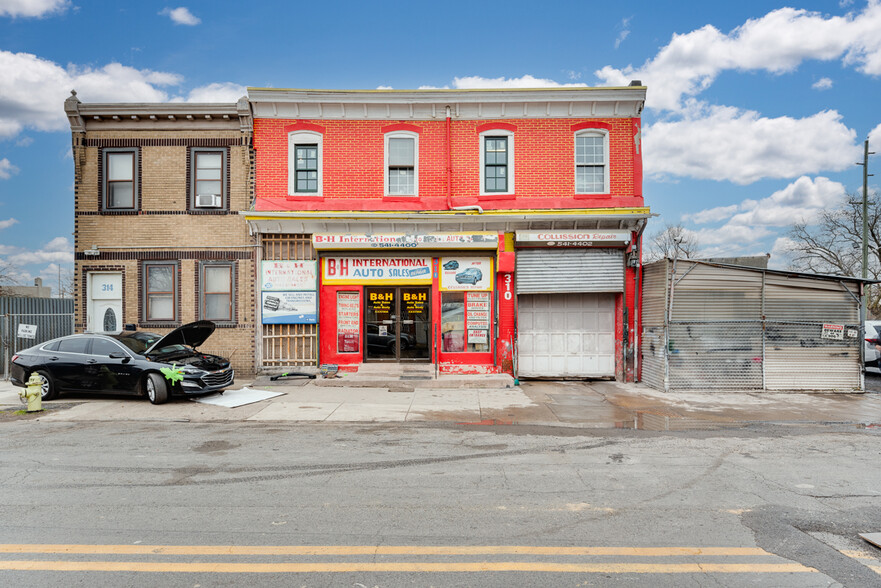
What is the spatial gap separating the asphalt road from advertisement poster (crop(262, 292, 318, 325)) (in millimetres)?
6047

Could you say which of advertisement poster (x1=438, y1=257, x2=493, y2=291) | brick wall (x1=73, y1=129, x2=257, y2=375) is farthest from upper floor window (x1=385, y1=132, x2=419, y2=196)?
brick wall (x1=73, y1=129, x2=257, y2=375)

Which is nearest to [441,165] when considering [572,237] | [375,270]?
[375,270]

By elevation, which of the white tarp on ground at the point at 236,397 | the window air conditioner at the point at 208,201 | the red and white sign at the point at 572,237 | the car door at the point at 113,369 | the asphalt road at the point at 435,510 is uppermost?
the window air conditioner at the point at 208,201

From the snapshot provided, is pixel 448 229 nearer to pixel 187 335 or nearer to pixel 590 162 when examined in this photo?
pixel 590 162

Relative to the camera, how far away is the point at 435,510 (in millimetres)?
5094

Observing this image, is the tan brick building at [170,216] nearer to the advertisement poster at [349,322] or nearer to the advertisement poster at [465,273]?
the advertisement poster at [349,322]

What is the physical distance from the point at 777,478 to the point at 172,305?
47.4ft

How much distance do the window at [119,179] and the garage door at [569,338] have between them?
1141 centimetres

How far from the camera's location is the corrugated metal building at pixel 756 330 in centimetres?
1261

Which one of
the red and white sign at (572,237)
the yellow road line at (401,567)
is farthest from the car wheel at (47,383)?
the red and white sign at (572,237)

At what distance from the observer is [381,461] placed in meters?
6.84

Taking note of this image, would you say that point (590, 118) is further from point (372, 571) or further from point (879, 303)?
point (879, 303)

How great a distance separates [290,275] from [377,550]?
429 inches

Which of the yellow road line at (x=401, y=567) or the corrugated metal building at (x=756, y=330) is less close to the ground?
the corrugated metal building at (x=756, y=330)
